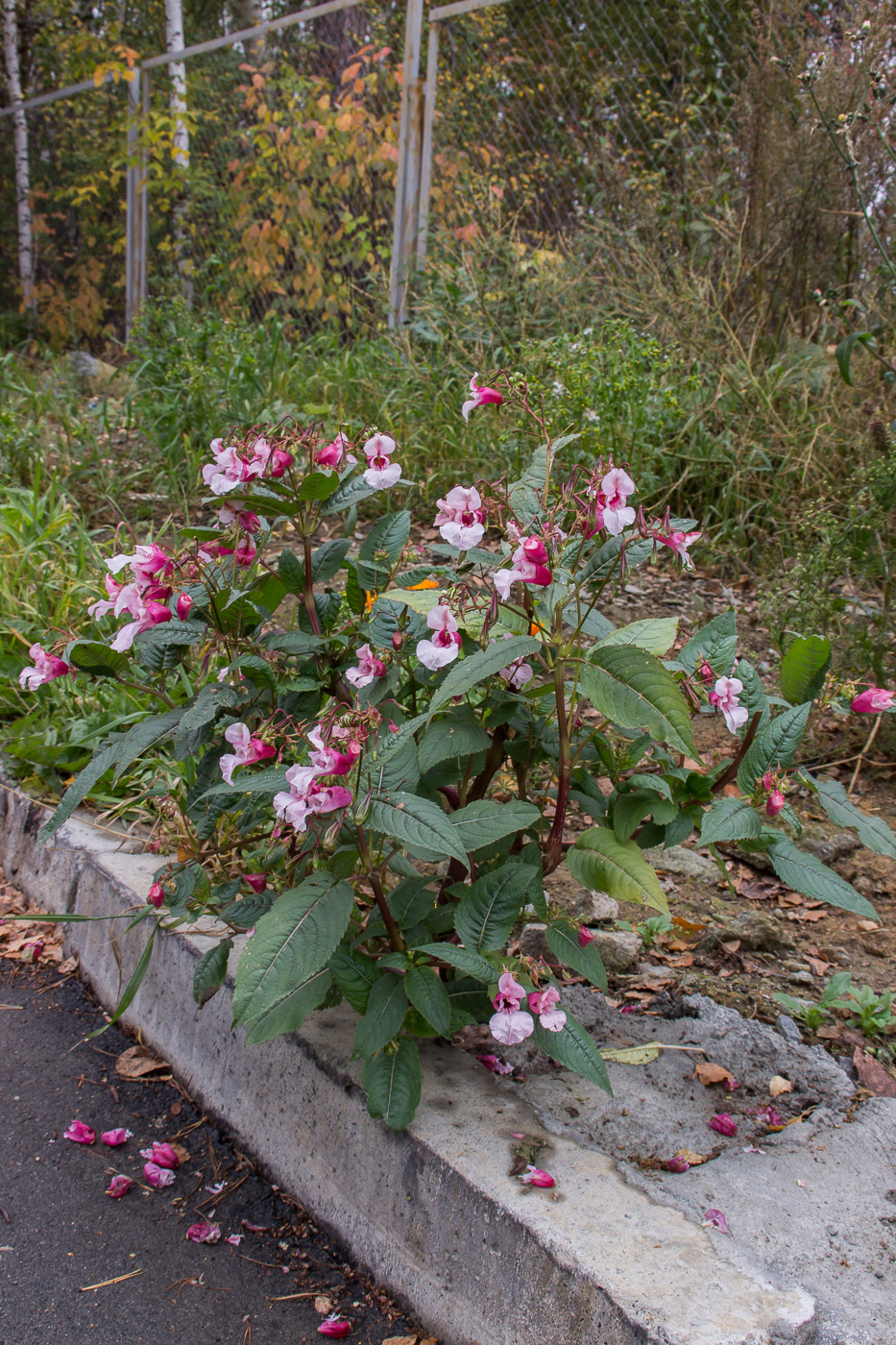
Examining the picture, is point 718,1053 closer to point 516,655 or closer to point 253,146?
point 516,655

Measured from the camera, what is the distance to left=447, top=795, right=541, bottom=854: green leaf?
4.09 ft

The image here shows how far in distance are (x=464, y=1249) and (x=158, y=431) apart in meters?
4.22

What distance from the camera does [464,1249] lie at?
48.6 inches

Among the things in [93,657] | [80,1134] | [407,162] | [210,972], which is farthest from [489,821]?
[407,162]

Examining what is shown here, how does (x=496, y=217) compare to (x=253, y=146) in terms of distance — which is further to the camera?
(x=253, y=146)

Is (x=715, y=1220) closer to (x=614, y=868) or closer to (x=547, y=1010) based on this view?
(x=547, y=1010)

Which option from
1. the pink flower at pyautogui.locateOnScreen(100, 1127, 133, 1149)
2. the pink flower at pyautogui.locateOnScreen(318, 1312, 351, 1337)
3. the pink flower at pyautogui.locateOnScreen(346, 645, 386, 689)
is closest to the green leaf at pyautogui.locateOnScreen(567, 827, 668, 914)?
the pink flower at pyautogui.locateOnScreen(346, 645, 386, 689)

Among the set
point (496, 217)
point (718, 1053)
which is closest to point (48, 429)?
point (496, 217)

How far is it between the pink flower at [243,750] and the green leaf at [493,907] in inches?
13.7

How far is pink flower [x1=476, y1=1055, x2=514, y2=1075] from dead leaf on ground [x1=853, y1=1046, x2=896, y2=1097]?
0.58 metres

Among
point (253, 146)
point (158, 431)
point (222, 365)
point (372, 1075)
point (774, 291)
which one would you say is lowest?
point (372, 1075)

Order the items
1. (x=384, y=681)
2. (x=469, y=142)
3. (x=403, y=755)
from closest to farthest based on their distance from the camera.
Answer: (x=403, y=755) < (x=384, y=681) < (x=469, y=142)

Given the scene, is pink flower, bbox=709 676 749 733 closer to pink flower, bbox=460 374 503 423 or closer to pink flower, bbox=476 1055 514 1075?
pink flower, bbox=460 374 503 423

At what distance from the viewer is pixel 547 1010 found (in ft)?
4.14
